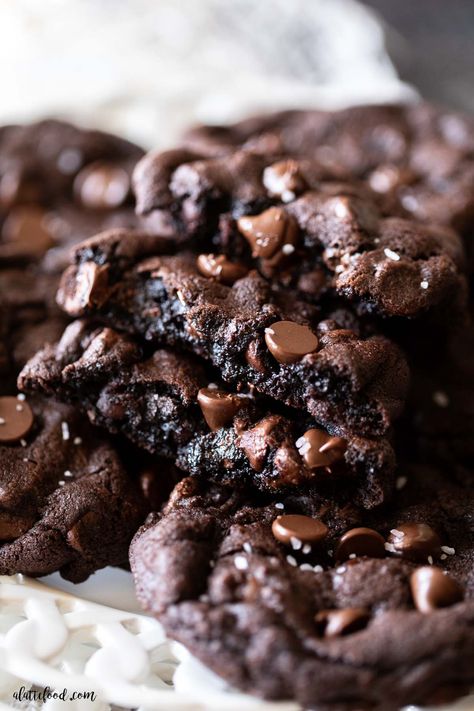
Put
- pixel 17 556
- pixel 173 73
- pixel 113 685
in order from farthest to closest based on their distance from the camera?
pixel 173 73 < pixel 17 556 < pixel 113 685

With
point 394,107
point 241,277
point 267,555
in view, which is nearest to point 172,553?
point 267,555

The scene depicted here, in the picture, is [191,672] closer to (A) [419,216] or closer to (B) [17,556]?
(B) [17,556]

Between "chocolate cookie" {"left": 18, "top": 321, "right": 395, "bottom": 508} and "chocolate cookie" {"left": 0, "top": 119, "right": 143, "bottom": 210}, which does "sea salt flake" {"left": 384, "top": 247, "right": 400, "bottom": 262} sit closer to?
"chocolate cookie" {"left": 18, "top": 321, "right": 395, "bottom": 508}

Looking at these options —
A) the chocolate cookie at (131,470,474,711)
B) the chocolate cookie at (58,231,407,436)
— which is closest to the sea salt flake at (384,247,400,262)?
the chocolate cookie at (58,231,407,436)

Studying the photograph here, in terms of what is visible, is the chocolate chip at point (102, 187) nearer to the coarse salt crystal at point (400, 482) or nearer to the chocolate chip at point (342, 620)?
the coarse salt crystal at point (400, 482)

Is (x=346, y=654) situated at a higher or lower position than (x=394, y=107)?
lower

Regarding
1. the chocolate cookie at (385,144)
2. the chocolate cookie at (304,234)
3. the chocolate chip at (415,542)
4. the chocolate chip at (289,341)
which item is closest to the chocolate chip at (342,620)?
the chocolate chip at (415,542)
